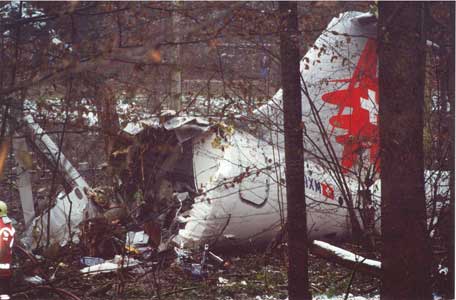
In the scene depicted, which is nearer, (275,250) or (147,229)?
(147,229)

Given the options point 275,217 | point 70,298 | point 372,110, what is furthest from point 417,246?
point 275,217

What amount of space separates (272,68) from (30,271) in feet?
16.1

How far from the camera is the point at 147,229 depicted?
8430 mm

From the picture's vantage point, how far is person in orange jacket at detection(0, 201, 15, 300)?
217 inches

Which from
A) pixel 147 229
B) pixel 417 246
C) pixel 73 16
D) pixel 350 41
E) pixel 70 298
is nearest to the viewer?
pixel 73 16

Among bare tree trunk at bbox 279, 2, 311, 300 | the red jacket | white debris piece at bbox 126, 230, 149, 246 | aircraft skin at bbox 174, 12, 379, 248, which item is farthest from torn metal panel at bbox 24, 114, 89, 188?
aircraft skin at bbox 174, 12, 379, 248

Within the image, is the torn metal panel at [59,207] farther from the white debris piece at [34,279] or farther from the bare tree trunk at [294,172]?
the bare tree trunk at [294,172]

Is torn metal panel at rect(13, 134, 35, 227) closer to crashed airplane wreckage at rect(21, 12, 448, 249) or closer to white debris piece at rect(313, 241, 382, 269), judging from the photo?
crashed airplane wreckage at rect(21, 12, 448, 249)

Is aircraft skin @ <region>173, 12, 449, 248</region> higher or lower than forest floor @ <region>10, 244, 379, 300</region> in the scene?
higher

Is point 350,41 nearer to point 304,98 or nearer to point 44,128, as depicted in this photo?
point 304,98

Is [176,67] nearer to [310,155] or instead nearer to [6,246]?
[6,246]

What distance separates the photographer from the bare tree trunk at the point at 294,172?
709 cm

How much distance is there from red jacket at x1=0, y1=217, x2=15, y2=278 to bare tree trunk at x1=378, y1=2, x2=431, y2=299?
2.95 m

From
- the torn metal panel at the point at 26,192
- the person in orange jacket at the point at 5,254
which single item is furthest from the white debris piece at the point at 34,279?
the torn metal panel at the point at 26,192
